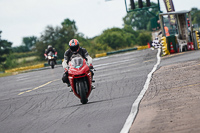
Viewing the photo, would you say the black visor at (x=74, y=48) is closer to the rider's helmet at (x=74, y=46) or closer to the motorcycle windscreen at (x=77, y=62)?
the rider's helmet at (x=74, y=46)

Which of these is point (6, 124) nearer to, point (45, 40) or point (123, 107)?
point (123, 107)

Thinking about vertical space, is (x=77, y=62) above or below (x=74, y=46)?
below

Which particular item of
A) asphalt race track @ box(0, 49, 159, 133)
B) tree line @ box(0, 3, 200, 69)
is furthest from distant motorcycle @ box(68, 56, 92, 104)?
tree line @ box(0, 3, 200, 69)

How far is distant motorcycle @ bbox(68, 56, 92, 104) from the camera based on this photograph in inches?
426

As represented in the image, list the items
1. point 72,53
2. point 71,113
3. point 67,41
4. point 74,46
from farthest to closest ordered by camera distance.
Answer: point 67,41 < point 72,53 < point 74,46 < point 71,113

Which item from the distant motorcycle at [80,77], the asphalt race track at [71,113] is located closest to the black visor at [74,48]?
the distant motorcycle at [80,77]

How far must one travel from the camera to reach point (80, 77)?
35.7 ft

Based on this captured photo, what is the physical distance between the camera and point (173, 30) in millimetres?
30328

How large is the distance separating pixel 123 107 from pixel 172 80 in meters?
4.05

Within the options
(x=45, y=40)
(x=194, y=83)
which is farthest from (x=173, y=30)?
(x=45, y=40)

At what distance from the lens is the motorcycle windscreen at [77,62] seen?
11.0 metres

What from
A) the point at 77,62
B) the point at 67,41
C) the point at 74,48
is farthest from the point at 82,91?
the point at 67,41

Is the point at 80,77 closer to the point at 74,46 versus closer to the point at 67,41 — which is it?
the point at 74,46

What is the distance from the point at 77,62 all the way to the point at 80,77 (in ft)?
1.37
